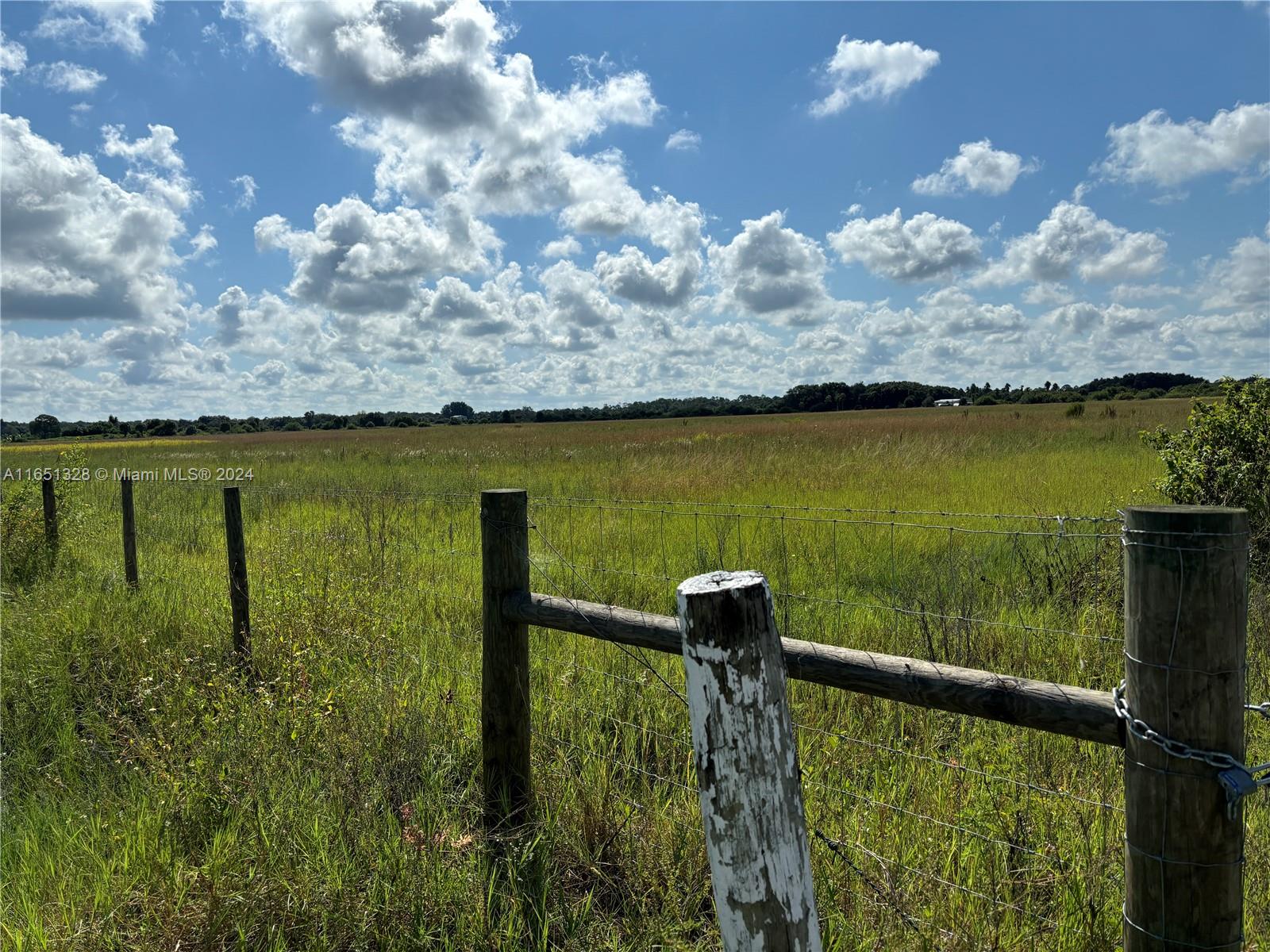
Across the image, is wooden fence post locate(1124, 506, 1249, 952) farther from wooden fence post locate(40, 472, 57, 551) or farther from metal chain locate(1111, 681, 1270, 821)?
wooden fence post locate(40, 472, 57, 551)

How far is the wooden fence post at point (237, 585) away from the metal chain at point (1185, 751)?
5.33 metres

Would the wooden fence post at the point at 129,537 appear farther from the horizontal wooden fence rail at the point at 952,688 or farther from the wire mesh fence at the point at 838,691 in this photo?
the horizontal wooden fence rail at the point at 952,688

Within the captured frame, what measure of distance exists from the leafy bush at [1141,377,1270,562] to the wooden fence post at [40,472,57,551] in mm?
12355

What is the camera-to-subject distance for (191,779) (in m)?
3.51

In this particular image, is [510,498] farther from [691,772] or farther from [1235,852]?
[1235,852]

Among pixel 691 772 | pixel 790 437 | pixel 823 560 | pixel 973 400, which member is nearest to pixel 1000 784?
pixel 691 772

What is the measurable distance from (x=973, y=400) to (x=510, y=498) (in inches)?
4217

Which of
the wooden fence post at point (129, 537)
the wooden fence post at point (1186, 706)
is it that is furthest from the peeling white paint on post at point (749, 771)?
the wooden fence post at point (129, 537)

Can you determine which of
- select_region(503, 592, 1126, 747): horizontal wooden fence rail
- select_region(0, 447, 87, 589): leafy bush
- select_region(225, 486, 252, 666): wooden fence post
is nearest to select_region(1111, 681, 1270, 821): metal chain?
select_region(503, 592, 1126, 747): horizontal wooden fence rail

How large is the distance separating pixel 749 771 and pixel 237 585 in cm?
517

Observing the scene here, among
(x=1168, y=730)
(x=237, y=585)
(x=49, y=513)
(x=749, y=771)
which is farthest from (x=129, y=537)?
(x=1168, y=730)

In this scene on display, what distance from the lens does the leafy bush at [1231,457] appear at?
6242 millimetres

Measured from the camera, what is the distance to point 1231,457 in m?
6.37

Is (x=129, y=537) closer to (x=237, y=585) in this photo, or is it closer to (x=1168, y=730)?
(x=237, y=585)
